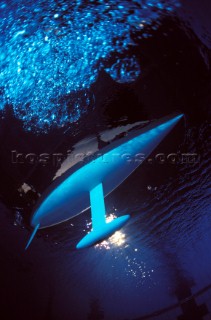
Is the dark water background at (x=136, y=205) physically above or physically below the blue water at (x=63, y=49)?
below

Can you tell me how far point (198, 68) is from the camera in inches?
94.3

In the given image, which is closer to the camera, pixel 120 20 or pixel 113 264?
pixel 120 20

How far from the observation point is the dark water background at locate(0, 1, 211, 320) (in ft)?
7.41

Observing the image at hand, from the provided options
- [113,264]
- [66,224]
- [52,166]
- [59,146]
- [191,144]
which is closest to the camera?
[59,146]

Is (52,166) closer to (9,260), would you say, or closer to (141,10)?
(141,10)

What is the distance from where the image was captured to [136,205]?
482 centimetres

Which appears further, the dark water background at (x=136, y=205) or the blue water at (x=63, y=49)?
the dark water background at (x=136, y=205)

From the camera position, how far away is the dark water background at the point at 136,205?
226 centimetres

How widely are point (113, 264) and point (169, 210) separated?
399 centimetres

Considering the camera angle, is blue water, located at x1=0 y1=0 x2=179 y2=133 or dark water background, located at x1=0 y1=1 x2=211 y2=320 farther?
dark water background, located at x1=0 y1=1 x2=211 y2=320

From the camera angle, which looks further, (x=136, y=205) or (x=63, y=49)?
(x=136, y=205)

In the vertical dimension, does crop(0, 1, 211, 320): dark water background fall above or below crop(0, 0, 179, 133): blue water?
below

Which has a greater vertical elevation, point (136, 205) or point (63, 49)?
point (63, 49)

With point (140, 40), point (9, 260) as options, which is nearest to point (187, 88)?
point (140, 40)
